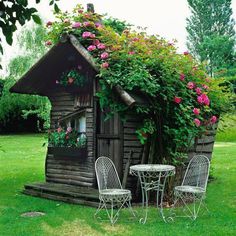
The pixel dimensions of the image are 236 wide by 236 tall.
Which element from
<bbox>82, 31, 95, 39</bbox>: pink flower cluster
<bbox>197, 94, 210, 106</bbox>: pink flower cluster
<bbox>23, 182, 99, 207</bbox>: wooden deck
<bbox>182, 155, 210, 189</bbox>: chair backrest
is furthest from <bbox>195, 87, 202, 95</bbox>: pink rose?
<bbox>23, 182, 99, 207</bbox>: wooden deck

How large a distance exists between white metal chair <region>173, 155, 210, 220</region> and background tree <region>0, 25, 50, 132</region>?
17560mm

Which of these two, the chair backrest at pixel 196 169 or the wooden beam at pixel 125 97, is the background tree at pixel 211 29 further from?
the wooden beam at pixel 125 97

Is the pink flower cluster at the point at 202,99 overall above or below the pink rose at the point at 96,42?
below

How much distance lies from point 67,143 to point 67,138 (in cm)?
12

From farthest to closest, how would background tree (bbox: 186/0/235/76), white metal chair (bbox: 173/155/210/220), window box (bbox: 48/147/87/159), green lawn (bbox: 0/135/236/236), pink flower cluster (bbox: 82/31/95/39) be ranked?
1. background tree (bbox: 186/0/235/76)
2. window box (bbox: 48/147/87/159)
3. pink flower cluster (bbox: 82/31/95/39)
4. white metal chair (bbox: 173/155/210/220)
5. green lawn (bbox: 0/135/236/236)

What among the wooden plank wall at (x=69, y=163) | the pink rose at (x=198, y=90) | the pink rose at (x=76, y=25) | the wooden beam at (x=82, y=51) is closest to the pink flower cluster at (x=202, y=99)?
the pink rose at (x=198, y=90)

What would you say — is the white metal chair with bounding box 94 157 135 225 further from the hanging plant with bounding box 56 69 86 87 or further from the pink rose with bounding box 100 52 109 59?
the hanging plant with bounding box 56 69 86 87

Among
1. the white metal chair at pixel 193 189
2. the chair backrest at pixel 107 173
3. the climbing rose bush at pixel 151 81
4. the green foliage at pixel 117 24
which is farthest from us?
the green foliage at pixel 117 24

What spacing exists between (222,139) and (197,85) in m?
17.1

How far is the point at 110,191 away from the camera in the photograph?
22.7ft

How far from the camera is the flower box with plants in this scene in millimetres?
8797

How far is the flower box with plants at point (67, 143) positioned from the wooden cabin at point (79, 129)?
23mm

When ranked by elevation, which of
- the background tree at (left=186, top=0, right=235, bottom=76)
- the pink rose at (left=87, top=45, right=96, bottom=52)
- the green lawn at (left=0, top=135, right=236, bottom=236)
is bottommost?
the green lawn at (left=0, top=135, right=236, bottom=236)

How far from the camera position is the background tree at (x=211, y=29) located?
46.7 meters
